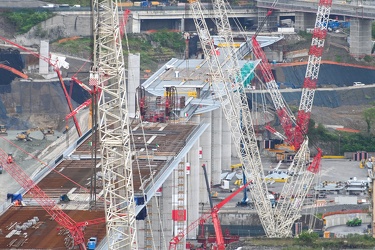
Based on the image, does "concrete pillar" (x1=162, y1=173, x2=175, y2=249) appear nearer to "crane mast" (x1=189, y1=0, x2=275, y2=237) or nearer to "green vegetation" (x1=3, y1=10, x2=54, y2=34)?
"crane mast" (x1=189, y1=0, x2=275, y2=237)

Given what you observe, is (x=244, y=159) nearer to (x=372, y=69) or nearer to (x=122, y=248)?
(x=122, y=248)

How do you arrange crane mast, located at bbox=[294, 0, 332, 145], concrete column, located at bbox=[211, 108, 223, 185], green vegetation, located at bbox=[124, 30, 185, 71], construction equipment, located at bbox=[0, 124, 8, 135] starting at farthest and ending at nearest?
green vegetation, located at bbox=[124, 30, 185, 71]
construction equipment, located at bbox=[0, 124, 8, 135]
crane mast, located at bbox=[294, 0, 332, 145]
concrete column, located at bbox=[211, 108, 223, 185]

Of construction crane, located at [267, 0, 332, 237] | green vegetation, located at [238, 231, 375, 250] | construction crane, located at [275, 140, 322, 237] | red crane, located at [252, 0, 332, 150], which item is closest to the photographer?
green vegetation, located at [238, 231, 375, 250]

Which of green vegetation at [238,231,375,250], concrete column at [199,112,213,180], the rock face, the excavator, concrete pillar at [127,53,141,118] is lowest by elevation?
the excavator

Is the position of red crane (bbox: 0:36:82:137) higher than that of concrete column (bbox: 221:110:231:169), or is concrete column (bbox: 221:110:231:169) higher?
red crane (bbox: 0:36:82:137)

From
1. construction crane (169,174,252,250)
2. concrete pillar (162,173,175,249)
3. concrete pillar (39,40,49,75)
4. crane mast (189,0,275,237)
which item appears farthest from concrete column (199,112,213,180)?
concrete pillar (39,40,49,75)

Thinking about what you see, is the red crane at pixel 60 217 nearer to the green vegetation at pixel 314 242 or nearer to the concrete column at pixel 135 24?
the green vegetation at pixel 314 242

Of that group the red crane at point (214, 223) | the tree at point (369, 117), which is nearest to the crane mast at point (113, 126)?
the red crane at point (214, 223)
